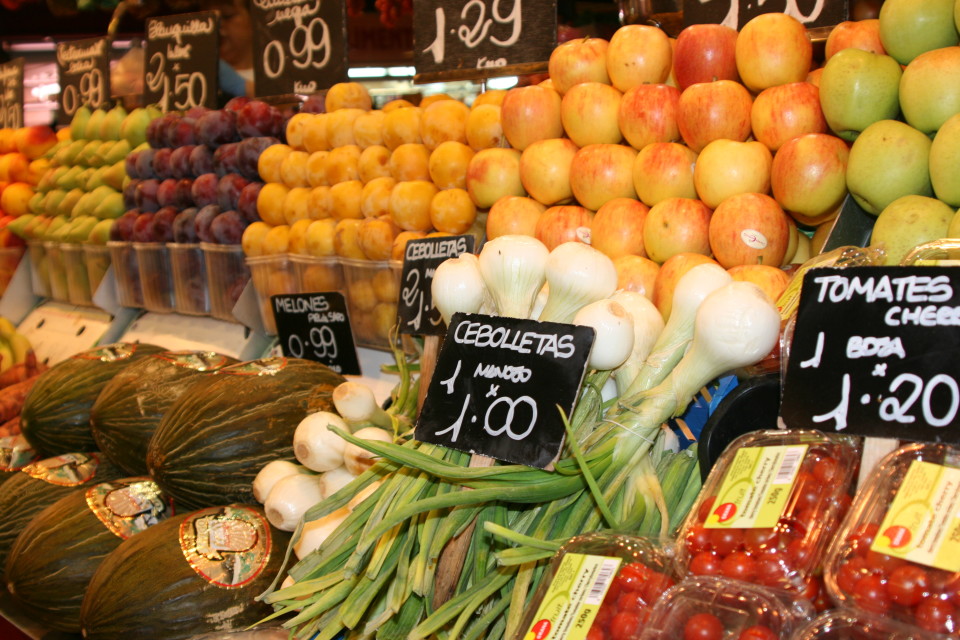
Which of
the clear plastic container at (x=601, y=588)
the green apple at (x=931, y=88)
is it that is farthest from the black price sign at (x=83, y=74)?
the clear plastic container at (x=601, y=588)

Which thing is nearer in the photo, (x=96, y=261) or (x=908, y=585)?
(x=908, y=585)

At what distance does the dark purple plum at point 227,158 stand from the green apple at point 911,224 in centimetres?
225

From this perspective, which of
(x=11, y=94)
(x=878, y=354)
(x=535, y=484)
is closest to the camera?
(x=878, y=354)

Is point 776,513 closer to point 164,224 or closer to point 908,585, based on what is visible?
point 908,585

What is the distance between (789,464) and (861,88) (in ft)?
2.83

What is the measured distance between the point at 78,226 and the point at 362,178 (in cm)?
173

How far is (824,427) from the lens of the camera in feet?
3.14

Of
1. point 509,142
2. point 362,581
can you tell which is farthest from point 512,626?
point 509,142

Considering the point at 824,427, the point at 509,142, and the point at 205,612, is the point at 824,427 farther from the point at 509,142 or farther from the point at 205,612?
the point at 509,142

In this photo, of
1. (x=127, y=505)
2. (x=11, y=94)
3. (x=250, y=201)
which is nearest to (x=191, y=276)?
(x=250, y=201)

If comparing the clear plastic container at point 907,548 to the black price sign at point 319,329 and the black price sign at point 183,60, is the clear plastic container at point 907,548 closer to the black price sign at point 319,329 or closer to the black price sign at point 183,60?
the black price sign at point 319,329

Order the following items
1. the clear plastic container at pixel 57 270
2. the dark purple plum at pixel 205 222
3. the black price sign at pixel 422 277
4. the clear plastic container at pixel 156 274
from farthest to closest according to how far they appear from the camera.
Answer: the clear plastic container at pixel 57 270
the clear plastic container at pixel 156 274
the dark purple plum at pixel 205 222
the black price sign at pixel 422 277

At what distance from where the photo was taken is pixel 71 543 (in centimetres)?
183

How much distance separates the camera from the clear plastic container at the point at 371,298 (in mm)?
2295
